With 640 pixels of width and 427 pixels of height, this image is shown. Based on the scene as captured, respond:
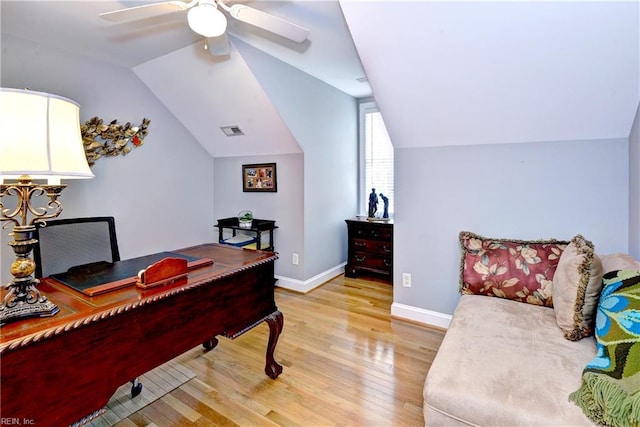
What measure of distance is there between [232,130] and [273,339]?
2.36 meters

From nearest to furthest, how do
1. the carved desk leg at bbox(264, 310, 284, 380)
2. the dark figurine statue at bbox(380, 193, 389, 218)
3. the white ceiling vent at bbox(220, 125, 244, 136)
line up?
the carved desk leg at bbox(264, 310, 284, 380) < the white ceiling vent at bbox(220, 125, 244, 136) < the dark figurine statue at bbox(380, 193, 389, 218)

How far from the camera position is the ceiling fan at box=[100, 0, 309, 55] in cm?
151

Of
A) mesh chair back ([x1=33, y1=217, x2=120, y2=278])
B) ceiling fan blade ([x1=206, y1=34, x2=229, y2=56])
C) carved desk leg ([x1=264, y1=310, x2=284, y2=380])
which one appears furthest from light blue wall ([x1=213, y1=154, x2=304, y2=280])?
mesh chair back ([x1=33, y1=217, x2=120, y2=278])

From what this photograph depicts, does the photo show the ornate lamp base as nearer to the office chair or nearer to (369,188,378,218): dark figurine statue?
the office chair

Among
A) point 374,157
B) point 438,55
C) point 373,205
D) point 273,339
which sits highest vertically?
point 438,55

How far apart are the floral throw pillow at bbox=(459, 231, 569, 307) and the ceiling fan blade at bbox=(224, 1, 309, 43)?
1.79 meters

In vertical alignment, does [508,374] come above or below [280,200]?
below

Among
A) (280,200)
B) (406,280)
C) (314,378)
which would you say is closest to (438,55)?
(406,280)

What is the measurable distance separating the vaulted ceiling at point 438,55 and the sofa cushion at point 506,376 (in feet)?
4.30

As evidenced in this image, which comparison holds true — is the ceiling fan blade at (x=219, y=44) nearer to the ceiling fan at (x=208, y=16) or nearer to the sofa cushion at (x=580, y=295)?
the ceiling fan at (x=208, y=16)

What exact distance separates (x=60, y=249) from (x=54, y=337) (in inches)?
41.5

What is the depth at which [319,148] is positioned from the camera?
11.6 ft

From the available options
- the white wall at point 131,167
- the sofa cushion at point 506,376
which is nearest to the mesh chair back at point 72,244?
the white wall at point 131,167

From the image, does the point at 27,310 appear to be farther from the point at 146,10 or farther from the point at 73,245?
the point at 146,10
